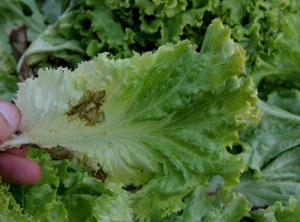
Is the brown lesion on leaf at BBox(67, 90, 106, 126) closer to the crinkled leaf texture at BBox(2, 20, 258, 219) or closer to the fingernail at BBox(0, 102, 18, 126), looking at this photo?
the crinkled leaf texture at BBox(2, 20, 258, 219)

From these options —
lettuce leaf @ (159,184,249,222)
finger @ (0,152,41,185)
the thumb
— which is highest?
the thumb

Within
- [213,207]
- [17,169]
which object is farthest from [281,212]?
[17,169]

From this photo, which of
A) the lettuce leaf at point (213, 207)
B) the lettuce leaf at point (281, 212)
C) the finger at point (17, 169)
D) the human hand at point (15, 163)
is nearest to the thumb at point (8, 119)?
the human hand at point (15, 163)

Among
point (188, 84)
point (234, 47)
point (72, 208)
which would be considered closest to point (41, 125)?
point (72, 208)

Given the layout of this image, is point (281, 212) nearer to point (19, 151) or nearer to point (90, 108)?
point (90, 108)

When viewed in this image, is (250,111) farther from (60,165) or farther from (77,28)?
(77,28)

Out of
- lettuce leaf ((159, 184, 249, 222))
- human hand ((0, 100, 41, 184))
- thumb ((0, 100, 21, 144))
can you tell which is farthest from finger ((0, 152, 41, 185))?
lettuce leaf ((159, 184, 249, 222))
